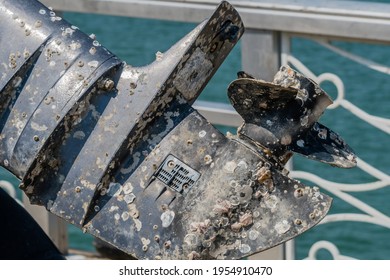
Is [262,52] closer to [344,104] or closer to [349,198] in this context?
[344,104]

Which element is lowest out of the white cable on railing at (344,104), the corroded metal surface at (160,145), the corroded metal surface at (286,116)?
the corroded metal surface at (160,145)

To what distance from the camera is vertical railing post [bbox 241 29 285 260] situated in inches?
113

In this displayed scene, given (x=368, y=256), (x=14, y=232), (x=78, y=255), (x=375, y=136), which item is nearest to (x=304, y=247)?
(x=368, y=256)

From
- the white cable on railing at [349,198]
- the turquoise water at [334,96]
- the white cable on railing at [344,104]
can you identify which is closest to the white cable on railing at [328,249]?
the white cable on railing at [349,198]

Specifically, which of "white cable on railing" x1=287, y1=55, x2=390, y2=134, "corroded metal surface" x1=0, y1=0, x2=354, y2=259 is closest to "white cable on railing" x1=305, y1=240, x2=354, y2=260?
"white cable on railing" x1=287, y1=55, x2=390, y2=134

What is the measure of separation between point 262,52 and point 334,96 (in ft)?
12.5

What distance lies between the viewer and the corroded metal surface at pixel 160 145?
1.95 metres

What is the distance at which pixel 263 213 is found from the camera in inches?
76.6

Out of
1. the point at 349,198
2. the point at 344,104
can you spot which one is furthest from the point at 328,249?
the point at 344,104

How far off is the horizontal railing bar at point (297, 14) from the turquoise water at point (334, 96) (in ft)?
5.72

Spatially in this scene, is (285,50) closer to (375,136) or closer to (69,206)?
(69,206)

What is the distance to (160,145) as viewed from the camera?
200 centimetres

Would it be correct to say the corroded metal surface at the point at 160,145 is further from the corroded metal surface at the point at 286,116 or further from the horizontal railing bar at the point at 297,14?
the horizontal railing bar at the point at 297,14

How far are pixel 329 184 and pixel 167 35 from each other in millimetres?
6273
